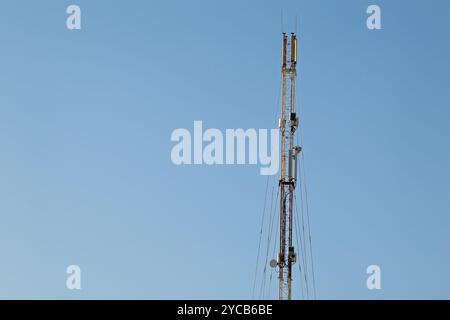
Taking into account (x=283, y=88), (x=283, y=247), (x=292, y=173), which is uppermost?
(x=283, y=88)
